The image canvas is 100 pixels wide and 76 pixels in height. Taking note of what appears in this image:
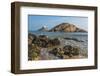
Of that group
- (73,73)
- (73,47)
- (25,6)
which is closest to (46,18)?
(25,6)

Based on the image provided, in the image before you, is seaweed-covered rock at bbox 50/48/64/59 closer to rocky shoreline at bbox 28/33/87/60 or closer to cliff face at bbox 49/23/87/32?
rocky shoreline at bbox 28/33/87/60

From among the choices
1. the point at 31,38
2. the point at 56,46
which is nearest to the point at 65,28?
the point at 56,46

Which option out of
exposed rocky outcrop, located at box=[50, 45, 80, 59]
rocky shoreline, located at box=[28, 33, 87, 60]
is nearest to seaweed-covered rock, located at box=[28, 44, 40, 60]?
rocky shoreline, located at box=[28, 33, 87, 60]

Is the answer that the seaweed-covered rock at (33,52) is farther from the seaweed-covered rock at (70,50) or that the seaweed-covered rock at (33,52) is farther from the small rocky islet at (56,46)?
the seaweed-covered rock at (70,50)

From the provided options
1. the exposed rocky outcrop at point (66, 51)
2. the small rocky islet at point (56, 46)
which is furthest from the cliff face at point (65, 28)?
the exposed rocky outcrop at point (66, 51)

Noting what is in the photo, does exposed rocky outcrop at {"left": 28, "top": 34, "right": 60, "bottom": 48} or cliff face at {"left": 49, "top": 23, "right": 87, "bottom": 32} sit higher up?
cliff face at {"left": 49, "top": 23, "right": 87, "bottom": 32}

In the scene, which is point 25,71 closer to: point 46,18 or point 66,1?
point 46,18

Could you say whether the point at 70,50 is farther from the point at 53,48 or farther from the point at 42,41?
the point at 42,41
